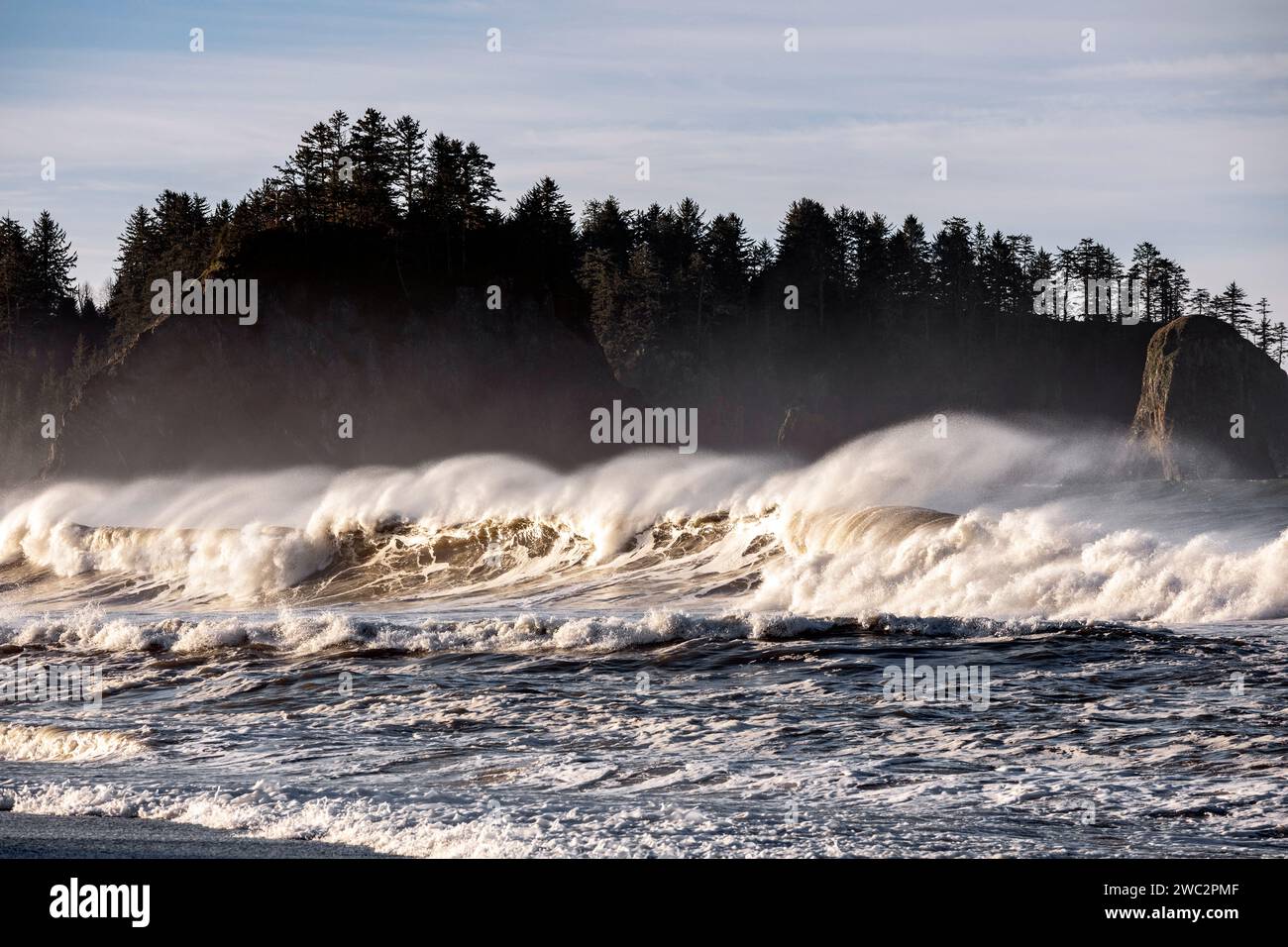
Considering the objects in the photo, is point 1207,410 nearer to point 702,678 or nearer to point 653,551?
point 653,551

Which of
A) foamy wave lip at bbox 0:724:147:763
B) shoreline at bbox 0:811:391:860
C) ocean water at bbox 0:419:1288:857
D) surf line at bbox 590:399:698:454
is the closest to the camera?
shoreline at bbox 0:811:391:860

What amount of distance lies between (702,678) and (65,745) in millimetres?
7442

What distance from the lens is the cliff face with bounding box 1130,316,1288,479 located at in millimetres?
76062

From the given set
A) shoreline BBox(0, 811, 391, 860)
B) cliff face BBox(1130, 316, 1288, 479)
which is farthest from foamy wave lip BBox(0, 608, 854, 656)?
cliff face BBox(1130, 316, 1288, 479)

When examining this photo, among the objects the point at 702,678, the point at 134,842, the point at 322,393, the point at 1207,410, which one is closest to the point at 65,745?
→ the point at 134,842

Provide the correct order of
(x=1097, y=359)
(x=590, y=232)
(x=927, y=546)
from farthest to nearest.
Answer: (x=1097, y=359)
(x=590, y=232)
(x=927, y=546)

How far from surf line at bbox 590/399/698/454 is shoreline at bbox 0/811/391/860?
179ft

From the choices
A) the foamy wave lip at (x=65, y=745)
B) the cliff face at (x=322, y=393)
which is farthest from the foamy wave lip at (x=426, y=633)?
the cliff face at (x=322, y=393)

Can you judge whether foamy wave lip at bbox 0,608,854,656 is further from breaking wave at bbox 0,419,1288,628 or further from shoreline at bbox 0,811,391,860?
shoreline at bbox 0,811,391,860

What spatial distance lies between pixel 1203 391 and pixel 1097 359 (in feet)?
111

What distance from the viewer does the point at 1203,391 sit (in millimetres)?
77375
